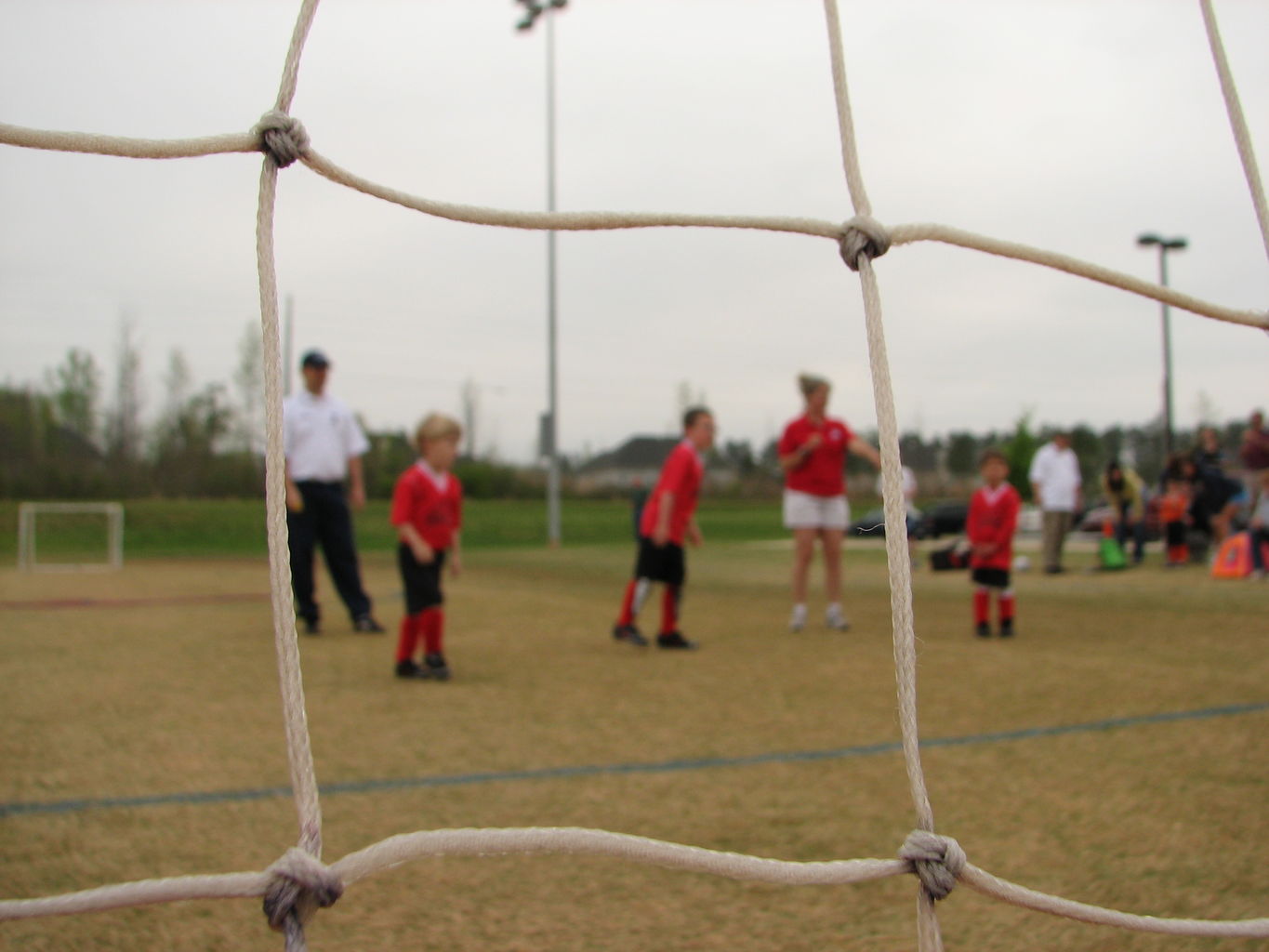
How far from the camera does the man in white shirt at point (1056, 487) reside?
29.8 feet

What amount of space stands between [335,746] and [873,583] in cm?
649

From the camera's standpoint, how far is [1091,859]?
1924 millimetres

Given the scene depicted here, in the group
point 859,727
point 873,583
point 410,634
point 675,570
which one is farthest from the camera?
point 873,583

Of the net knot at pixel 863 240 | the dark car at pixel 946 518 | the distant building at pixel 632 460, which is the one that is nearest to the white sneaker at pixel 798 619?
the net knot at pixel 863 240

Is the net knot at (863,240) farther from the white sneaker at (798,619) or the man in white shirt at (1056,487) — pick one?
the man in white shirt at (1056,487)

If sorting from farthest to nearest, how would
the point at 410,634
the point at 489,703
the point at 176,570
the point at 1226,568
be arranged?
1. the point at 176,570
2. the point at 1226,568
3. the point at 410,634
4. the point at 489,703

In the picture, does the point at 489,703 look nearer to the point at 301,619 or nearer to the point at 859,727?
the point at 859,727

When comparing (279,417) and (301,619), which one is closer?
(279,417)

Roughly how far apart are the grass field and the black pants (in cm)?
41

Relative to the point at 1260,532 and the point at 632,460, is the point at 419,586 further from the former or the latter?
the point at 632,460

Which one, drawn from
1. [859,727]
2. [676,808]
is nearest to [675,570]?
[859,727]

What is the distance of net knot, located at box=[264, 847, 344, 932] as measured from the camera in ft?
3.50

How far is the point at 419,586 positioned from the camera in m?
4.14

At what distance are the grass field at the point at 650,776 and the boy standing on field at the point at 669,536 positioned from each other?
23cm
